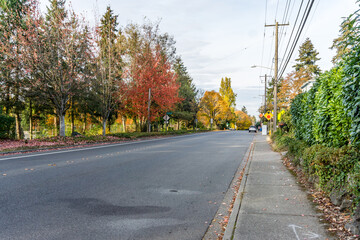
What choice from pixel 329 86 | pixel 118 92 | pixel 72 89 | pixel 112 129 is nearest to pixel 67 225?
pixel 329 86

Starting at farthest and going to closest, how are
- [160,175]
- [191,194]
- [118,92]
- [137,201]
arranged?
[118,92] → [160,175] → [191,194] → [137,201]

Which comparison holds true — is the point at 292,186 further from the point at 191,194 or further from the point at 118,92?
the point at 118,92

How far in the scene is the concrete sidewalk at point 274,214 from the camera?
373 centimetres

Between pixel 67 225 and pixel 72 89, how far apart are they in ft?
59.6

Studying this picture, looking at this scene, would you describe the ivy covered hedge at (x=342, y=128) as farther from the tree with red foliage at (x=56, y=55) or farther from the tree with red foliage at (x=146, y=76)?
the tree with red foliage at (x=146, y=76)

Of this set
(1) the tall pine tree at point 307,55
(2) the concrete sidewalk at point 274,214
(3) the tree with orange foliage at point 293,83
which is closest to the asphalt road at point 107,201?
(2) the concrete sidewalk at point 274,214

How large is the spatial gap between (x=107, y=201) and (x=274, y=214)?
328 centimetres

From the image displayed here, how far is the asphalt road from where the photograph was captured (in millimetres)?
3916

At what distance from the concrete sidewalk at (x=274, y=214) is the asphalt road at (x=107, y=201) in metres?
0.58

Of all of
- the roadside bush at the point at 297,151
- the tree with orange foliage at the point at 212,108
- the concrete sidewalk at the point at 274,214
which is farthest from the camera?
the tree with orange foliage at the point at 212,108

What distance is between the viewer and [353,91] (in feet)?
15.3

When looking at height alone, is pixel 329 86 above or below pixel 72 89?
below

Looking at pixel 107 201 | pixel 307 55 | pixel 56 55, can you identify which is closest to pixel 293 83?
pixel 307 55

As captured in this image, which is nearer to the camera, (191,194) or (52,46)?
(191,194)
